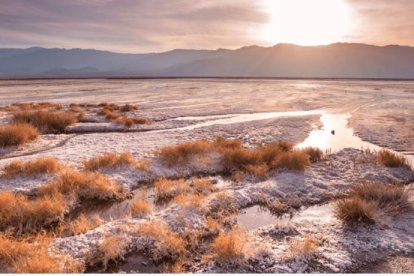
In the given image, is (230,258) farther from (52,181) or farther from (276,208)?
(52,181)

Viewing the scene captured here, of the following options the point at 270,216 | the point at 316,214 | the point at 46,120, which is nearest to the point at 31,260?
the point at 270,216

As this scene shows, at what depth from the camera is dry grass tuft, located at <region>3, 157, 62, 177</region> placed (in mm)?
10719

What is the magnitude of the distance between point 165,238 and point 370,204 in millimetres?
4490

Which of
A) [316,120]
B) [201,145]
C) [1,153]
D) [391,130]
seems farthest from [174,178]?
[316,120]

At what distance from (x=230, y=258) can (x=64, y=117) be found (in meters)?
16.7

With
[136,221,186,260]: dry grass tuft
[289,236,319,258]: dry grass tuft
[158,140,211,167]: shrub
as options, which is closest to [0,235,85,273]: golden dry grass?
[136,221,186,260]: dry grass tuft

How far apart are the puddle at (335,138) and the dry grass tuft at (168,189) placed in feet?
23.8

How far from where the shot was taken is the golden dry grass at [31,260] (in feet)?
18.6

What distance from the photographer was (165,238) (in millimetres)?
7035

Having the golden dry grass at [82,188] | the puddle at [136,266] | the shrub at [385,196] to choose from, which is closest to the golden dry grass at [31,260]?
the puddle at [136,266]

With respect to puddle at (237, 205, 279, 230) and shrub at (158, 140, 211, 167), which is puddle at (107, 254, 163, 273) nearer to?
puddle at (237, 205, 279, 230)

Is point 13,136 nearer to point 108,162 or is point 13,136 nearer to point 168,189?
point 108,162

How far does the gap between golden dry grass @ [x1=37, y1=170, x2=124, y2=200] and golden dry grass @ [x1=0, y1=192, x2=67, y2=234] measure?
0.81 m

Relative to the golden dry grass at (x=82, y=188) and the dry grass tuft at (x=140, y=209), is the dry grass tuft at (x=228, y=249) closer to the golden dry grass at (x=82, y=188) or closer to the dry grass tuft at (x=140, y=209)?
the dry grass tuft at (x=140, y=209)
